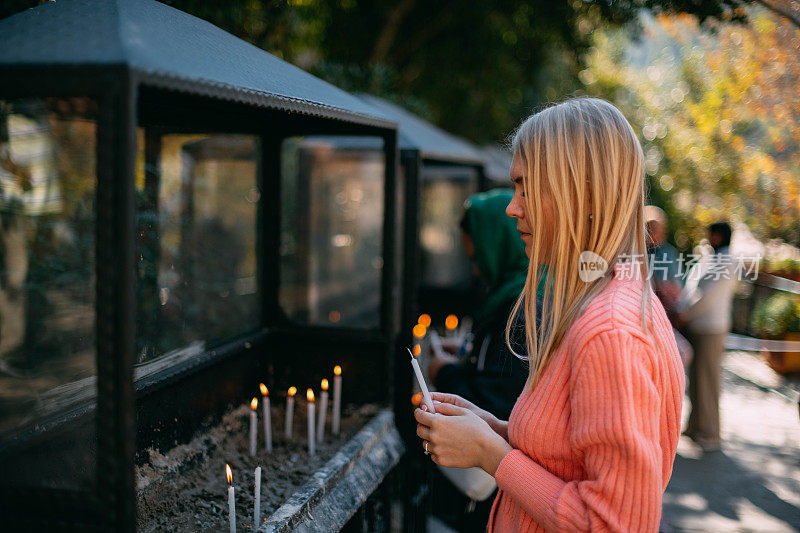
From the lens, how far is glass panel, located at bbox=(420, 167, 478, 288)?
8.23 m

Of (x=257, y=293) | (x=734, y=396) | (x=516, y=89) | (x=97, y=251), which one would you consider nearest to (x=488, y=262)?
(x=257, y=293)

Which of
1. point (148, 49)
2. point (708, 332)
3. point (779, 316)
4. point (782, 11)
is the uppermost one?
point (782, 11)

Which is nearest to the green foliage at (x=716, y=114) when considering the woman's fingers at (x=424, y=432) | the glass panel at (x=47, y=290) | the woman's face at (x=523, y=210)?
the woman's face at (x=523, y=210)

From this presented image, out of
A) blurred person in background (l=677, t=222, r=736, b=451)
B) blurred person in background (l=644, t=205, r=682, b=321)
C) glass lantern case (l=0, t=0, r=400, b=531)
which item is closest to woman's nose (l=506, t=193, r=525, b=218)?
glass lantern case (l=0, t=0, r=400, b=531)

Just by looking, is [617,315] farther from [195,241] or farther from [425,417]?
[195,241]

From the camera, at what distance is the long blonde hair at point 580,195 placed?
1416mm

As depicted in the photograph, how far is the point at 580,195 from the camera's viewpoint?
4.63 ft

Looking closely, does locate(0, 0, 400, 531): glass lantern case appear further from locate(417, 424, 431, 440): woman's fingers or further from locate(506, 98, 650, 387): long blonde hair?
locate(506, 98, 650, 387): long blonde hair

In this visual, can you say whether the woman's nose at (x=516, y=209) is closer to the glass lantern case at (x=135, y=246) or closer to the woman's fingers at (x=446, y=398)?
the woman's fingers at (x=446, y=398)

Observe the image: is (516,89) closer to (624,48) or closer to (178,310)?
(624,48)

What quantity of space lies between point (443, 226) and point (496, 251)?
17.1 ft

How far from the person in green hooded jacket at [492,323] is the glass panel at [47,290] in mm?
1534

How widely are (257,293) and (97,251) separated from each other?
2.55 m

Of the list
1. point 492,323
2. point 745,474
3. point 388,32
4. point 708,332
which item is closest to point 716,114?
point 388,32
